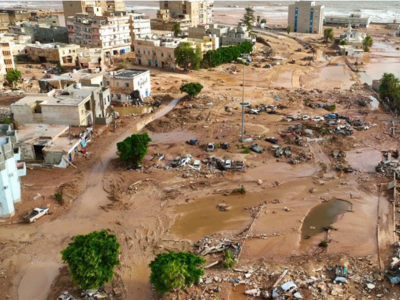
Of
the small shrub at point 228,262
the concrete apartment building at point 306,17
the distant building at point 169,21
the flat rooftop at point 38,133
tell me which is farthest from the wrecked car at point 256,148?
the concrete apartment building at point 306,17

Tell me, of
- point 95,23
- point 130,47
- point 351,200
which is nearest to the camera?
point 351,200

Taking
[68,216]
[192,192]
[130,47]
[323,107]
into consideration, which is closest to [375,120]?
[323,107]

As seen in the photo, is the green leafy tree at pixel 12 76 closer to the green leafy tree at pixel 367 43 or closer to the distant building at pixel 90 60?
the distant building at pixel 90 60

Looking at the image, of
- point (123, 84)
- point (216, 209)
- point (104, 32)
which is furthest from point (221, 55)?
point (216, 209)

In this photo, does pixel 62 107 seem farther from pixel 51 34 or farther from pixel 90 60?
pixel 51 34

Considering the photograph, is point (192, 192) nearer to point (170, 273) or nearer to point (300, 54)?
point (170, 273)

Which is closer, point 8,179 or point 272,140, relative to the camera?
point 8,179
